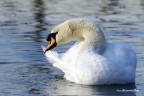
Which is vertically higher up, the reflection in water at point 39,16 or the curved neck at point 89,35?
the curved neck at point 89,35

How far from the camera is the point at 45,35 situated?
1612 centimetres

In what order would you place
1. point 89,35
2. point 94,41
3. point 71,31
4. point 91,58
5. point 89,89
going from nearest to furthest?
point 89,89 → point 91,58 → point 94,41 → point 89,35 → point 71,31

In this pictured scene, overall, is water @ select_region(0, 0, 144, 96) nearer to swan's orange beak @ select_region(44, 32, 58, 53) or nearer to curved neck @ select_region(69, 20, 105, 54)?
swan's orange beak @ select_region(44, 32, 58, 53)

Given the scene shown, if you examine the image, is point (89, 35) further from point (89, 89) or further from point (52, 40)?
point (89, 89)

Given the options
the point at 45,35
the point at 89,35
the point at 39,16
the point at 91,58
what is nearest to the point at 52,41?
the point at 89,35

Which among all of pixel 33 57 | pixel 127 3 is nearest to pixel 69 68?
pixel 33 57

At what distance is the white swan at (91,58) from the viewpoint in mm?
10398

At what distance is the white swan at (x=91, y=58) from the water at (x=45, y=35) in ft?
0.48

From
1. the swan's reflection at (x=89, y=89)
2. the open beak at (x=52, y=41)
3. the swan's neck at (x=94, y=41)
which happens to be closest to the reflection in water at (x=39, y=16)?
the open beak at (x=52, y=41)

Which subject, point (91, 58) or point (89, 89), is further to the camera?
point (91, 58)

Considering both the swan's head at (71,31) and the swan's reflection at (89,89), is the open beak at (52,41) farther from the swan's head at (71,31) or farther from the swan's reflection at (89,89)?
the swan's reflection at (89,89)

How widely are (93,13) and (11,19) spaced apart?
2608mm

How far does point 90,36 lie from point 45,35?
512 centimetres

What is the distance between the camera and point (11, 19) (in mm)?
19406
